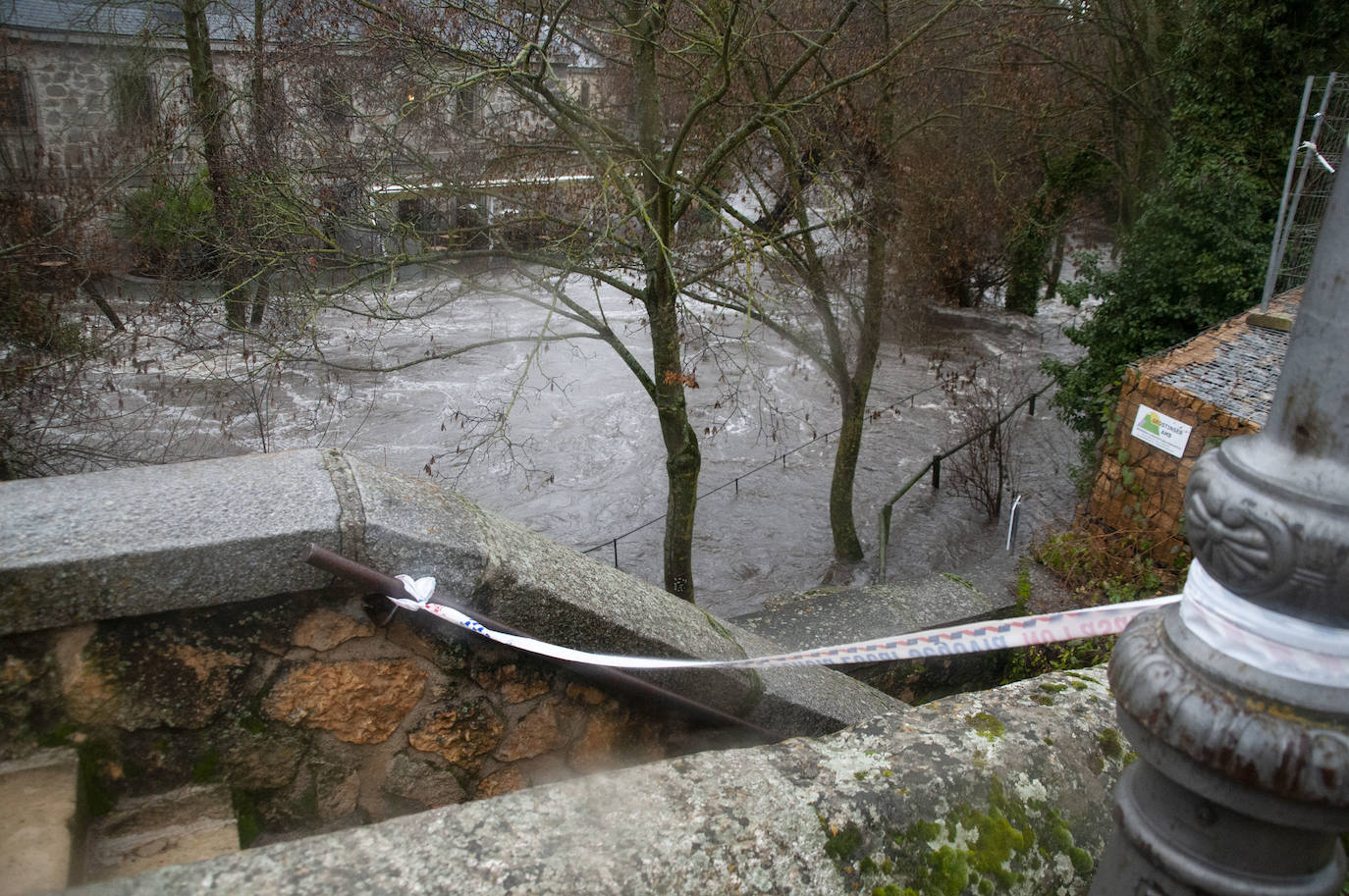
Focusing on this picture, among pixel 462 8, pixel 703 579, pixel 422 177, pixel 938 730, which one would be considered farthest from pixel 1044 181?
pixel 938 730

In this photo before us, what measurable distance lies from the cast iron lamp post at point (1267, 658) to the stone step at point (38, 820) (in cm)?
186

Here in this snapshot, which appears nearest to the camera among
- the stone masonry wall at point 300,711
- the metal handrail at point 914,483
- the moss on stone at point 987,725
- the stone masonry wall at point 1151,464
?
the moss on stone at point 987,725

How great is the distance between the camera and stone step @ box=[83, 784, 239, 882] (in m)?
1.94

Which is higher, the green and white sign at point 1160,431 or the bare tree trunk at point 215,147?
the bare tree trunk at point 215,147

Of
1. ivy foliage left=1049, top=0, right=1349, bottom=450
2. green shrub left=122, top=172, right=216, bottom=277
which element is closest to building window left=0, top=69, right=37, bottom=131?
green shrub left=122, top=172, right=216, bottom=277

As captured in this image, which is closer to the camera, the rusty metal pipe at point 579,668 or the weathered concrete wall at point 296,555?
the weathered concrete wall at point 296,555

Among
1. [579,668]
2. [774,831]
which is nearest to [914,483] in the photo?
[579,668]

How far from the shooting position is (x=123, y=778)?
1.99 metres

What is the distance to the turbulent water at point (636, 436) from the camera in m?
11.3

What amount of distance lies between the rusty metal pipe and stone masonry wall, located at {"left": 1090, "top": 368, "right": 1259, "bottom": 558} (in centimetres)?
490

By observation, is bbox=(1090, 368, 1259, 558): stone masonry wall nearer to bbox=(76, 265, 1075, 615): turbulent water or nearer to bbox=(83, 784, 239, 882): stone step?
bbox=(76, 265, 1075, 615): turbulent water

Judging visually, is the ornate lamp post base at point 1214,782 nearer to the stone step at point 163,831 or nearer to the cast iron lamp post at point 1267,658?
the cast iron lamp post at point 1267,658

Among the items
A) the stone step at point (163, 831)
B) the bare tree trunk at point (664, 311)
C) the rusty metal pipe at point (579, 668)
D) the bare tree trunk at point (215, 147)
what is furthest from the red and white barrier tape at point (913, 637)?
the bare tree trunk at point (215, 147)

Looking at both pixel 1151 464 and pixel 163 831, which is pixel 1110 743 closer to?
pixel 163 831
